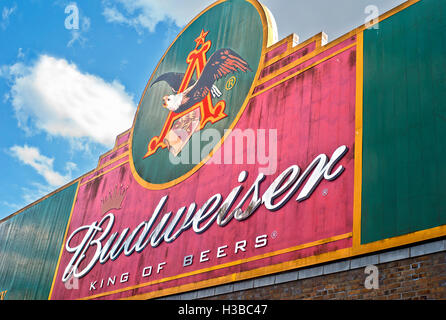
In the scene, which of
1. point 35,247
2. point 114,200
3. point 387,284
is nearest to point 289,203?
point 387,284

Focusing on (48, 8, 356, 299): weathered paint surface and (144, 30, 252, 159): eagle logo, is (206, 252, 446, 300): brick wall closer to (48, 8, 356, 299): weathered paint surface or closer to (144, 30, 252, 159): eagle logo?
(48, 8, 356, 299): weathered paint surface

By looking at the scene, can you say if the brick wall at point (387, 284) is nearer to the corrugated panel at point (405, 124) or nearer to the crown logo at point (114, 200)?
the corrugated panel at point (405, 124)

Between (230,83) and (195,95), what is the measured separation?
1669 millimetres

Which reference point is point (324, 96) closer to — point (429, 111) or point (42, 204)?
point (429, 111)

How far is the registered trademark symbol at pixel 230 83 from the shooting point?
16.6 metres

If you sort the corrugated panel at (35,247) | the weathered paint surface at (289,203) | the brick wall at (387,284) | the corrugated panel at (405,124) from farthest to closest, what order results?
the corrugated panel at (35,247), the weathered paint surface at (289,203), the corrugated panel at (405,124), the brick wall at (387,284)

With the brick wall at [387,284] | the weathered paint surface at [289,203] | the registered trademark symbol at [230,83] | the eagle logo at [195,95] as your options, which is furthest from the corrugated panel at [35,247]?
the brick wall at [387,284]

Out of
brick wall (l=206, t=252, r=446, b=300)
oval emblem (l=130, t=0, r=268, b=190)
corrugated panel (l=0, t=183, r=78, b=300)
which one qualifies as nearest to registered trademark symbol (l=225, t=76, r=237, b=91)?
oval emblem (l=130, t=0, r=268, b=190)

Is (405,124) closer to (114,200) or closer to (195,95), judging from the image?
(195,95)

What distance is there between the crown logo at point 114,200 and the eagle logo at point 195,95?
1677 mm

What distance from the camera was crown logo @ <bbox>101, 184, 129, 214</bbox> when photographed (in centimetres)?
1897

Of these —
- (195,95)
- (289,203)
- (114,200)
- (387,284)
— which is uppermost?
(195,95)

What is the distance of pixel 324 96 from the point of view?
13.4 metres

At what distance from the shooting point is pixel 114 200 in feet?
63.3
